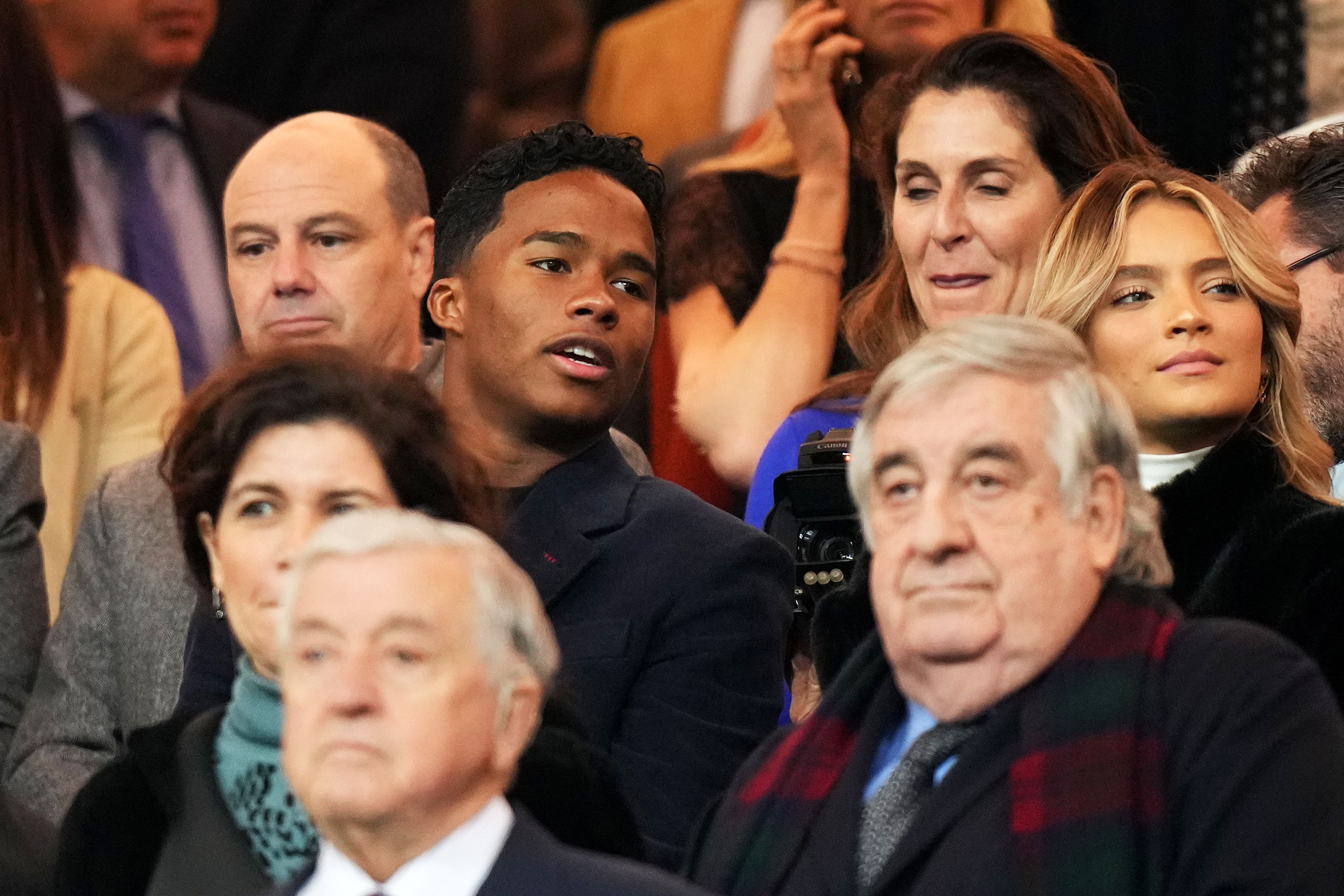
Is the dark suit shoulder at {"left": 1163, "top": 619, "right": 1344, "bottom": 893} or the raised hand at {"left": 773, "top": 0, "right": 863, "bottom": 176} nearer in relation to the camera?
the dark suit shoulder at {"left": 1163, "top": 619, "right": 1344, "bottom": 893}

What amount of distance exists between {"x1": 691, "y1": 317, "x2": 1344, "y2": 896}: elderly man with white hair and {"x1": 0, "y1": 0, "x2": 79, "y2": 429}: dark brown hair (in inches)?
80.6

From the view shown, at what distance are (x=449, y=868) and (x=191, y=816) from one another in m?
0.57

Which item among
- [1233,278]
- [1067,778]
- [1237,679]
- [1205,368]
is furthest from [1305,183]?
[1067,778]

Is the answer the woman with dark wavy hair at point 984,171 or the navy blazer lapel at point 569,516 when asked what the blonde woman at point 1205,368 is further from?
the navy blazer lapel at point 569,516

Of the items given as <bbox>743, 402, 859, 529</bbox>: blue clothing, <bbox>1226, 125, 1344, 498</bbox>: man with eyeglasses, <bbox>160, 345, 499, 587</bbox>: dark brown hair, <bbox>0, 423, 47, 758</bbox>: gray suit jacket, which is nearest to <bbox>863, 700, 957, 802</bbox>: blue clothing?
<bbox>160, 345, 499, 587</bbox>: dark brown hair

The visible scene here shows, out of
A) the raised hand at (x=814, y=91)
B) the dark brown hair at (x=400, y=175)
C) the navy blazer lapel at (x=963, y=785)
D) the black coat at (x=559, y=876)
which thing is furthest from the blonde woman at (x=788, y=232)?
the black coat at (x=559, y=876)

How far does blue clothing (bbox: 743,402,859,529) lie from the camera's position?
11.5ft

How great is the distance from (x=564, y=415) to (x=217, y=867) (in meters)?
1.04

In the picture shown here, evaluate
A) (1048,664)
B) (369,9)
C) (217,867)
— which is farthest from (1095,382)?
(369,9)

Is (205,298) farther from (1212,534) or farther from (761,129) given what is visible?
(1212,534)

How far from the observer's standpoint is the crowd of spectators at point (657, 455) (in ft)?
7.31

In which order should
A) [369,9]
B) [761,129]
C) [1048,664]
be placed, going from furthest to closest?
[369,9] → [761,129] → [1048,664]

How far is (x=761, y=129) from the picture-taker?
14.4ft

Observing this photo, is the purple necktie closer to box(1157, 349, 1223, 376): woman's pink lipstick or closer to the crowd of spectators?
the crowd of spectators
